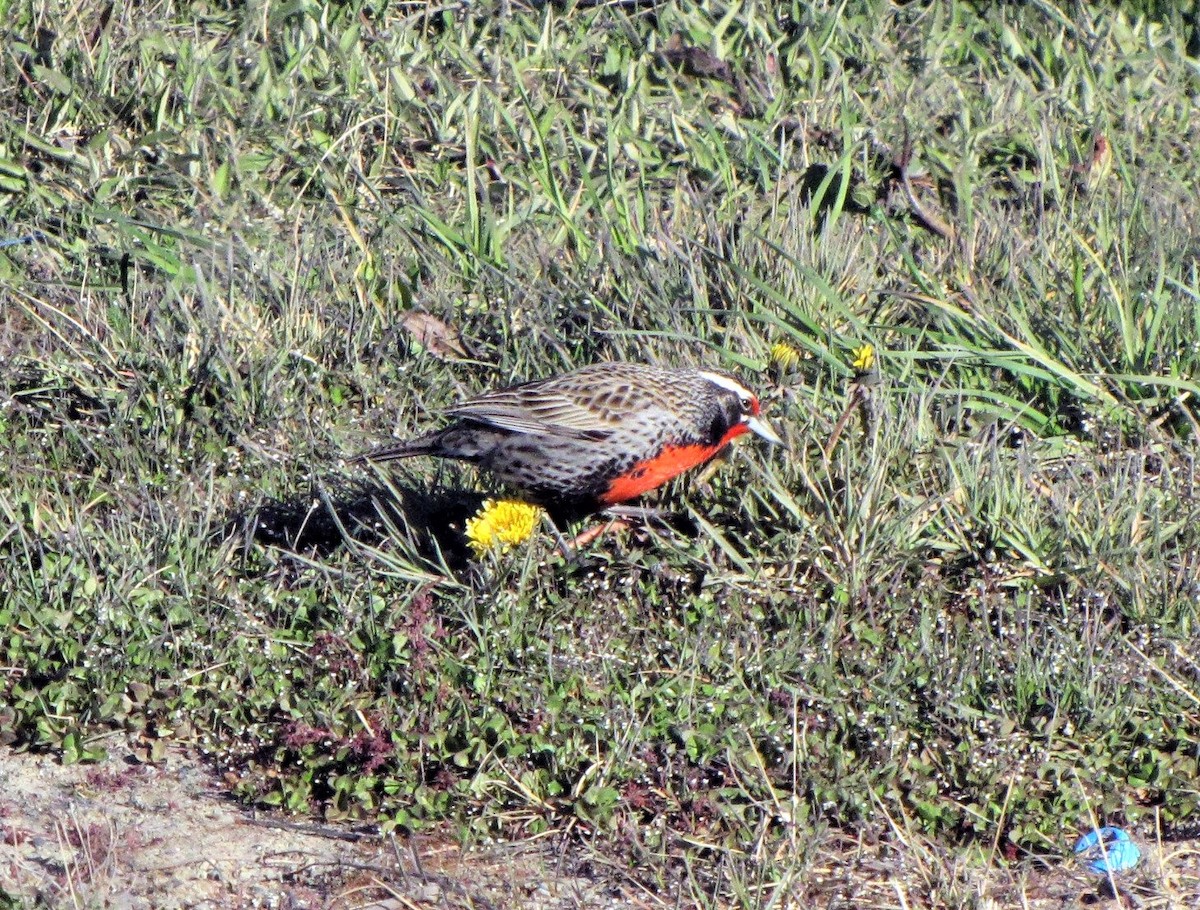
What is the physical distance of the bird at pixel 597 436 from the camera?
17.9 feet

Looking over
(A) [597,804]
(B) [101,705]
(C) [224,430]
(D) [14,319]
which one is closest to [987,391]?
(A) [597,804]

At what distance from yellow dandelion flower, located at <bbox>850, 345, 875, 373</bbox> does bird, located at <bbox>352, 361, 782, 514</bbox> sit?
1.72 feet

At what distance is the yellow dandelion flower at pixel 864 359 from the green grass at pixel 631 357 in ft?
0.18

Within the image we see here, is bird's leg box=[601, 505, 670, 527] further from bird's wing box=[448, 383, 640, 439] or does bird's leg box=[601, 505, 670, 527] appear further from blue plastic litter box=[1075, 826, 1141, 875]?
blue plastic litter box=[1075, 826, 1141, 875]

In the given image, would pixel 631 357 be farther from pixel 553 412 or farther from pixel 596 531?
pixel 596 531

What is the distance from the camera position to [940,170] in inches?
292

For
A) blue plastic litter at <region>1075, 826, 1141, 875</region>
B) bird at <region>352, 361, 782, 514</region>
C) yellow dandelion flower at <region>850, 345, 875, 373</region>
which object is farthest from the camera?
yellow dandelion flower at <region>850, 345, 875, 373</region>

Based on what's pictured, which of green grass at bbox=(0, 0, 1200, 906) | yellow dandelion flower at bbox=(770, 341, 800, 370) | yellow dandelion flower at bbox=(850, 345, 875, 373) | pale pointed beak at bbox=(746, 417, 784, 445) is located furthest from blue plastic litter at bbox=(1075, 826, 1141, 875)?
yellow dandelion flower at bbox=(770, 341, 800, 370)

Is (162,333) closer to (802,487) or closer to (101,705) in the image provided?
(101,705)

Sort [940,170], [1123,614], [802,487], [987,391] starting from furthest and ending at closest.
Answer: [940,170]
[987,391]
[802,487]
[1123,614]

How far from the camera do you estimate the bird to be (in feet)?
17.9

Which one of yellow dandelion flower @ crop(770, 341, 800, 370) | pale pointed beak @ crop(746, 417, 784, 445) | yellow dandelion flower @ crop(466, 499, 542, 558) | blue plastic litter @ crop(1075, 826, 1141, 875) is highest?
yellow dandelion flower @ crop(770, 341, 800, 370)

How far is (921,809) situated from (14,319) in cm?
392

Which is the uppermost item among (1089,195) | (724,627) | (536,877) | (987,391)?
(1089,195)
